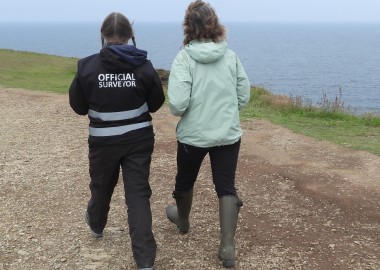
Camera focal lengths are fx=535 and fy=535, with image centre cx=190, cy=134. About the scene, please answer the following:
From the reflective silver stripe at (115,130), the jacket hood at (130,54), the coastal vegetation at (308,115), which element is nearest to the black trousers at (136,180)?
the reflective silver stripe at (115,130)

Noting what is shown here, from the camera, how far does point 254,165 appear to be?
7461 mm

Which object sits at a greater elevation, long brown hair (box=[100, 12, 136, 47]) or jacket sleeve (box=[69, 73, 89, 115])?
long brown hair (box=[100, 12, 136, 47])

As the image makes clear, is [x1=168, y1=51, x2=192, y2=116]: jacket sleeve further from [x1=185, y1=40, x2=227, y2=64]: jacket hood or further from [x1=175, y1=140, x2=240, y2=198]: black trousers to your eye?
[x1=175, y1=140, x2=240, y2=198]: black trousers

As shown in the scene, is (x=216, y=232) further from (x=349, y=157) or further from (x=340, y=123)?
(x=340, y=123)

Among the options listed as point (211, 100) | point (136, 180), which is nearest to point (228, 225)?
point (136, 180)

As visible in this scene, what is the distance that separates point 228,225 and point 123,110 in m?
Result: 1.27

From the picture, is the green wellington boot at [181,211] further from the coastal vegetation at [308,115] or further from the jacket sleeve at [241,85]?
the coastal vegetation at [308,115]

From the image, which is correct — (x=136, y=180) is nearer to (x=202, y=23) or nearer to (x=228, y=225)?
(x=228, y=225)

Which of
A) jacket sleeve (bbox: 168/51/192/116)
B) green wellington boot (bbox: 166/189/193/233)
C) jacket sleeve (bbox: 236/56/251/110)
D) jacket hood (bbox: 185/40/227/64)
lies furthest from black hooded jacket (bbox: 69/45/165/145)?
green wellington boot (bbox: 166/189/193/233)

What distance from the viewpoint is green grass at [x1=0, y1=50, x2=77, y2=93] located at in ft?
56.1

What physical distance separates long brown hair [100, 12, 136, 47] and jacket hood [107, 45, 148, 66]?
97 millimetres

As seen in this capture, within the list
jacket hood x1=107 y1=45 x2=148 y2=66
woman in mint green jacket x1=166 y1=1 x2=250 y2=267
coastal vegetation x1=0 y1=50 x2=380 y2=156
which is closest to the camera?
jacket hood x1=107 y1=45 x2=148 y2=66

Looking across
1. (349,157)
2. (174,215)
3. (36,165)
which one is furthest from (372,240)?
(36,165)

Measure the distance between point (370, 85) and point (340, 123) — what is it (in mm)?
32393
